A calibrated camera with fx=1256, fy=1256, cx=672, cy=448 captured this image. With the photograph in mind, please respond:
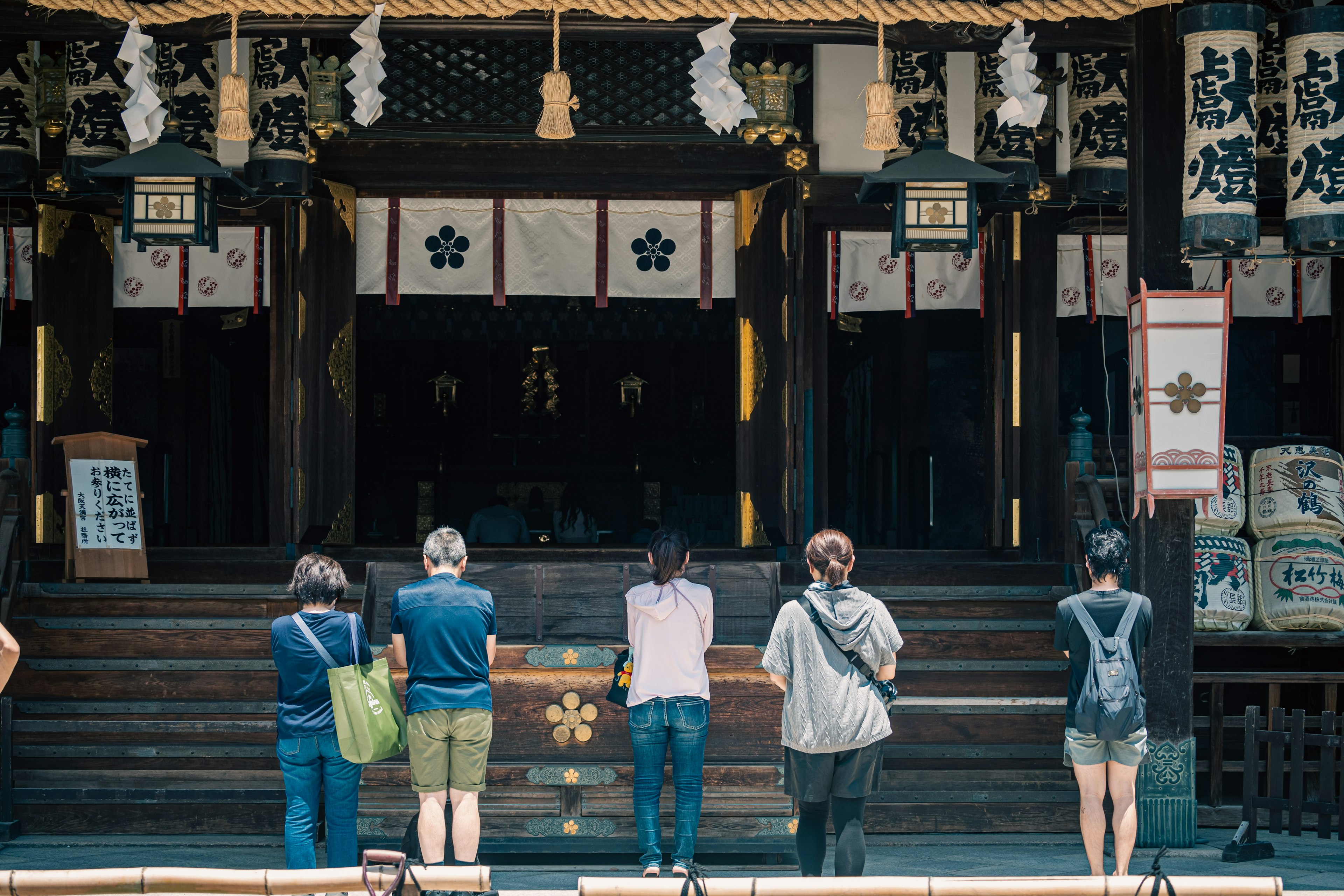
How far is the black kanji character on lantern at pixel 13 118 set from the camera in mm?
8898

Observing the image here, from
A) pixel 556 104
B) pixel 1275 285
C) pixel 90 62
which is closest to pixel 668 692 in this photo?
pixel 556 104

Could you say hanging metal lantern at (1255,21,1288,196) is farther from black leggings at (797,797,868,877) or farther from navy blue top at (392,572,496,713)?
navy blue top at (392,572,496,713)

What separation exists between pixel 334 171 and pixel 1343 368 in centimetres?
821

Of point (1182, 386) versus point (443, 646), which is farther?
point (1182, 386)

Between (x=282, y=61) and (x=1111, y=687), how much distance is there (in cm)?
681

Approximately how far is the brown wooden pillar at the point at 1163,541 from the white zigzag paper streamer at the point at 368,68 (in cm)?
444

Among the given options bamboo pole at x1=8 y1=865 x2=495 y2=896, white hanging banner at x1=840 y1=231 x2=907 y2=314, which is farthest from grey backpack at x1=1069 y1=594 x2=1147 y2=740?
white hanging banner at x1=840 y1=231 x2=907 y2=314

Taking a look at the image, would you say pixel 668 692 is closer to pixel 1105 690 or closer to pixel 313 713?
pixel 313 713

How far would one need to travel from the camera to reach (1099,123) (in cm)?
929

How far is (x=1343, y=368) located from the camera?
10.2m

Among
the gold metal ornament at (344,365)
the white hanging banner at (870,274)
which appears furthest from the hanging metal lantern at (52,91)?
the white hanging banner at (870,274)

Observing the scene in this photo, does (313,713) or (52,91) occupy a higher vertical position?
(52,91)

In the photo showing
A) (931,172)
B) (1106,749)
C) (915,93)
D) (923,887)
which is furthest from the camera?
(915,93)

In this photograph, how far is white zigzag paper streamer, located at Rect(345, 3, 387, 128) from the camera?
7.18 meters
